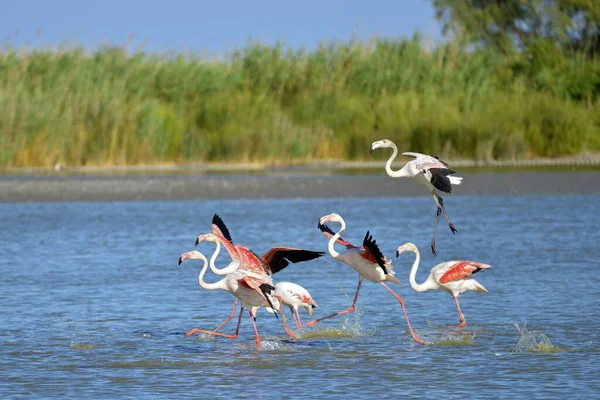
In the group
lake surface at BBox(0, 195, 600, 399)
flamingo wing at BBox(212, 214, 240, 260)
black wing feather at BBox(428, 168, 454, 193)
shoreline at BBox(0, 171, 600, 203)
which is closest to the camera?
lake surface at BBox(0, 195, 600, 399)

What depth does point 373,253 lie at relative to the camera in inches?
394

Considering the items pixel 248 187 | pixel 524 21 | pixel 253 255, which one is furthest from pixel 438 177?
pixel 524 21

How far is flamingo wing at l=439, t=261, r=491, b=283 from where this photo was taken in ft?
36.2

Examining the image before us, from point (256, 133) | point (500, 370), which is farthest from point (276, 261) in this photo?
point (256, 133)

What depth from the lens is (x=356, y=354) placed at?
31.8ft

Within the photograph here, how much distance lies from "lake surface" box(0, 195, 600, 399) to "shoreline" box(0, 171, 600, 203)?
2211 mm

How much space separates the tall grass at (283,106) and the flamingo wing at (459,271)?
48.2ft

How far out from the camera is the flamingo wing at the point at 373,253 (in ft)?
32.6

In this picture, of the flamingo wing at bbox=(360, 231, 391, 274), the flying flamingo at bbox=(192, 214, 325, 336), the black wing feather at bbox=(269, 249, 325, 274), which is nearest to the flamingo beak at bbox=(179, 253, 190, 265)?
the flying flamingo at bbox=(192, 214, 325, 336)

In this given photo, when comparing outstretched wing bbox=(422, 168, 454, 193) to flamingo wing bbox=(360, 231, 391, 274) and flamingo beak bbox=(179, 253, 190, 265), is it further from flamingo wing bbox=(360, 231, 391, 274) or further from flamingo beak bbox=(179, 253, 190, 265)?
flamingo beak bbox=(179, 253, 190, 265)

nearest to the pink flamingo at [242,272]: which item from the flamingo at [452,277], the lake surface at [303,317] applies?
the lake surface at [303,317]

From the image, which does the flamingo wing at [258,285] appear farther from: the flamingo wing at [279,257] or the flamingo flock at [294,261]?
the flamingo wing at [279,257]

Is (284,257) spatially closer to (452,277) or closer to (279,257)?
(279,257)

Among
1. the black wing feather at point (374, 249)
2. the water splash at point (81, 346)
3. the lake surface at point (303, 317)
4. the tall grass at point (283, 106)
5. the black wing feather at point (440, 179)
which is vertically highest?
the tall grass at point (283, 106)
